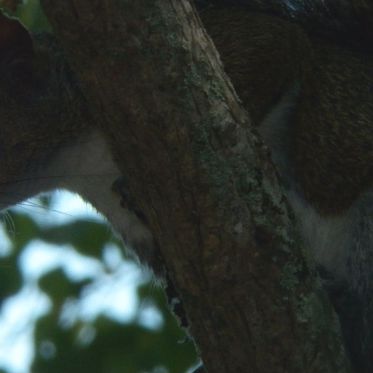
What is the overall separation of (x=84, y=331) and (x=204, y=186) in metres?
2.17

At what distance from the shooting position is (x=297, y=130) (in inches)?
128

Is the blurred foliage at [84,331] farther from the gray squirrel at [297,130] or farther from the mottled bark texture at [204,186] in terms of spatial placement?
the mottled bark texture at [204,186]

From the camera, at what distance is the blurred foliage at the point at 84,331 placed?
13.7 feet

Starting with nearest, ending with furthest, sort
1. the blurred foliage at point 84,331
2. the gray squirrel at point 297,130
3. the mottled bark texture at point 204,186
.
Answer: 1. the mottled bark texture at point 204,186
2. the gray squirrel at point 297,130
3. the blurred foliage at point 84,331

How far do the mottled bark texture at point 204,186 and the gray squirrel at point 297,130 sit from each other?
75cm

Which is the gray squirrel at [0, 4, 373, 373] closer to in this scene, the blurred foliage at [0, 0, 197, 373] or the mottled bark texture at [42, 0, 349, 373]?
the blurred foliage at [0, 0, 197, 373]

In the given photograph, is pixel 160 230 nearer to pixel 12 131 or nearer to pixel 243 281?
pixel 243 281

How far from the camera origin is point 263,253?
2.30 meters

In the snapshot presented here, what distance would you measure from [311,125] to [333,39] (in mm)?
470

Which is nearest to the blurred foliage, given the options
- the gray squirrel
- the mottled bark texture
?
the gray squirrel

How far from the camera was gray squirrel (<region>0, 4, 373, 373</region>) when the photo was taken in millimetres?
3176

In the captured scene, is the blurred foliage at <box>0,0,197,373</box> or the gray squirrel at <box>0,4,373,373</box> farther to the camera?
the blurred foliage at <box>0,0,197,373</box>

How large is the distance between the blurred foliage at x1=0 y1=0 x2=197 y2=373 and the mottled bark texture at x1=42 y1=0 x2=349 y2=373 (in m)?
1.73

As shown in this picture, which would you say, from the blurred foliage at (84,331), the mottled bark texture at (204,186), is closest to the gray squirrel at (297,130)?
the blurred foliage at (84,331)
